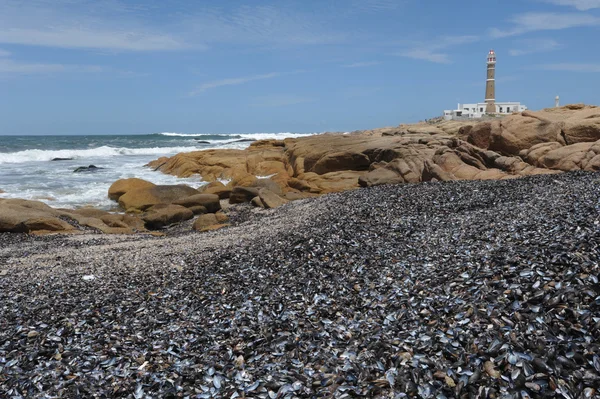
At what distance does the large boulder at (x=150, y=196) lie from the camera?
20141 millimetres

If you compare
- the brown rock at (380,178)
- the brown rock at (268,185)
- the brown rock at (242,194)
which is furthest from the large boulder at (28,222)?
the brown rock at (380,178)

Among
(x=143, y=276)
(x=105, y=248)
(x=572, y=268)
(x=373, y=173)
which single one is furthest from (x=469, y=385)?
(x=373, y=173)

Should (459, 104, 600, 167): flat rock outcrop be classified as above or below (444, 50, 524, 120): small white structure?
below

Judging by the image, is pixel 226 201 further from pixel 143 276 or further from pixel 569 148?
pixel 569 148

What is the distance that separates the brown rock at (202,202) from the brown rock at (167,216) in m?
0.70

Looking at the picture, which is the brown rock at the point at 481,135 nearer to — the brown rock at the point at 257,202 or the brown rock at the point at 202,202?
the brown rock at the point at 257,202

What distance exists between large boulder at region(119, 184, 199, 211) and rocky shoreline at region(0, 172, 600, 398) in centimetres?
949

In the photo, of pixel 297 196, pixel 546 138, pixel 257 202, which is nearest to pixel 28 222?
pixel 257 202

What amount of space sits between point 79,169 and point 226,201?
2021 centimetres

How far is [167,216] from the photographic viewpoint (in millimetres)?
17281

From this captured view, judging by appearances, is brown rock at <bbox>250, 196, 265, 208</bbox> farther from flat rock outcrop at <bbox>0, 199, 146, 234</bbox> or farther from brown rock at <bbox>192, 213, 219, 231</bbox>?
flat rock outcrop at <bbox>0, 199, 146, 234</bbox>

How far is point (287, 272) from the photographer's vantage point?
319 inches

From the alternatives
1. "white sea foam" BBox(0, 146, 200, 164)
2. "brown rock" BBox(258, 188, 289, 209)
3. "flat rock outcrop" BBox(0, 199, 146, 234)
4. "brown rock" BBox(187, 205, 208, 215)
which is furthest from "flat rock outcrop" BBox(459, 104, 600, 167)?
"white sea foam" BBox(0, 146, 200, 164)

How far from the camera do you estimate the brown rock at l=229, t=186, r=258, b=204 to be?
20.5 metres
